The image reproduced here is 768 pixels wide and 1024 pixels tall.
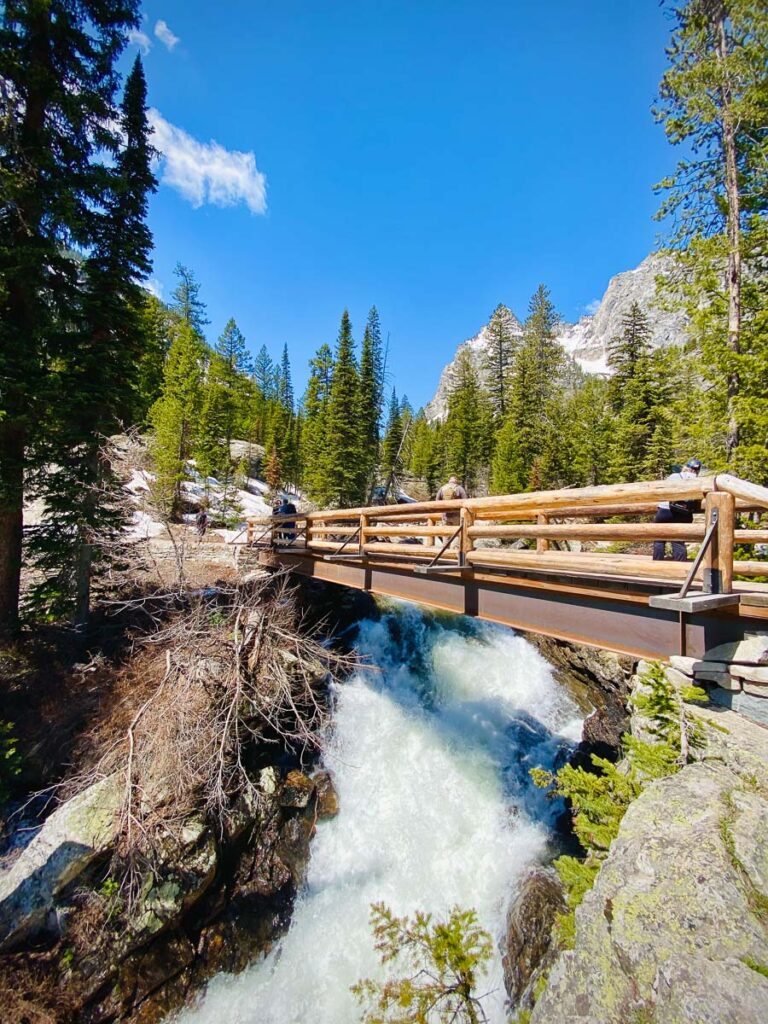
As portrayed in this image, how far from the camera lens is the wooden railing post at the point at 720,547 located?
3330 millimetres

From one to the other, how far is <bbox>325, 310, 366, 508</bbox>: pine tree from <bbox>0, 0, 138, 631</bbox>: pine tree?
1917 centimetres

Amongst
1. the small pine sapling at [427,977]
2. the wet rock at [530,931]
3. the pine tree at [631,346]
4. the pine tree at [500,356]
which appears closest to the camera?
the small pine sapling at [427,977]

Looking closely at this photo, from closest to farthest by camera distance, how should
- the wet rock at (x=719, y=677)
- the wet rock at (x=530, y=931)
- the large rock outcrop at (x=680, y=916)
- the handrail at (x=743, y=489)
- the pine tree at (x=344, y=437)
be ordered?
the large rock outcrop at (x=680, y=916), the handrail at (x=743, y=489), the wet rock at (x=719, y=677), the wet rock at (x=530, y=931), the pine tree at (x=344, y=437)

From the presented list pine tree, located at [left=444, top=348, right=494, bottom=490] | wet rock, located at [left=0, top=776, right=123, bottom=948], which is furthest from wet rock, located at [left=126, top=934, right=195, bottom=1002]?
pine tree, located at [left=444, top=348, right=494, bottom=490]

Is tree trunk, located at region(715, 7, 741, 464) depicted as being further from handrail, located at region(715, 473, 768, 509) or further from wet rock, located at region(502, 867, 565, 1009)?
wet rock, located at region(502, 867, 565, 1009)

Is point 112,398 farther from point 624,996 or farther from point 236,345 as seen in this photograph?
point 236,345

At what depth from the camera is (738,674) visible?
3412 mm

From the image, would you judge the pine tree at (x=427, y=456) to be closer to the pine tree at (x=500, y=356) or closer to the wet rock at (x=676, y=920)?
the pine tree at (x=500, y=356)

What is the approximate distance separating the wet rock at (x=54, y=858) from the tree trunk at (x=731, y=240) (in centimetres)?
1429

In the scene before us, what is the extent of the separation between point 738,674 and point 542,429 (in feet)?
107

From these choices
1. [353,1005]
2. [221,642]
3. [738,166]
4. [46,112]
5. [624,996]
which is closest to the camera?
[624,996]

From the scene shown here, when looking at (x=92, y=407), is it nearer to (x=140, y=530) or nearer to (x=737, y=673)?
(x=140, y=530)

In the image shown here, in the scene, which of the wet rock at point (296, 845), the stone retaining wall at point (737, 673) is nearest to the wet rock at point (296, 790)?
the wet rock at point (296, 845)

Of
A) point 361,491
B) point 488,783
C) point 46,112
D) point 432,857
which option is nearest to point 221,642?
point 432,857
